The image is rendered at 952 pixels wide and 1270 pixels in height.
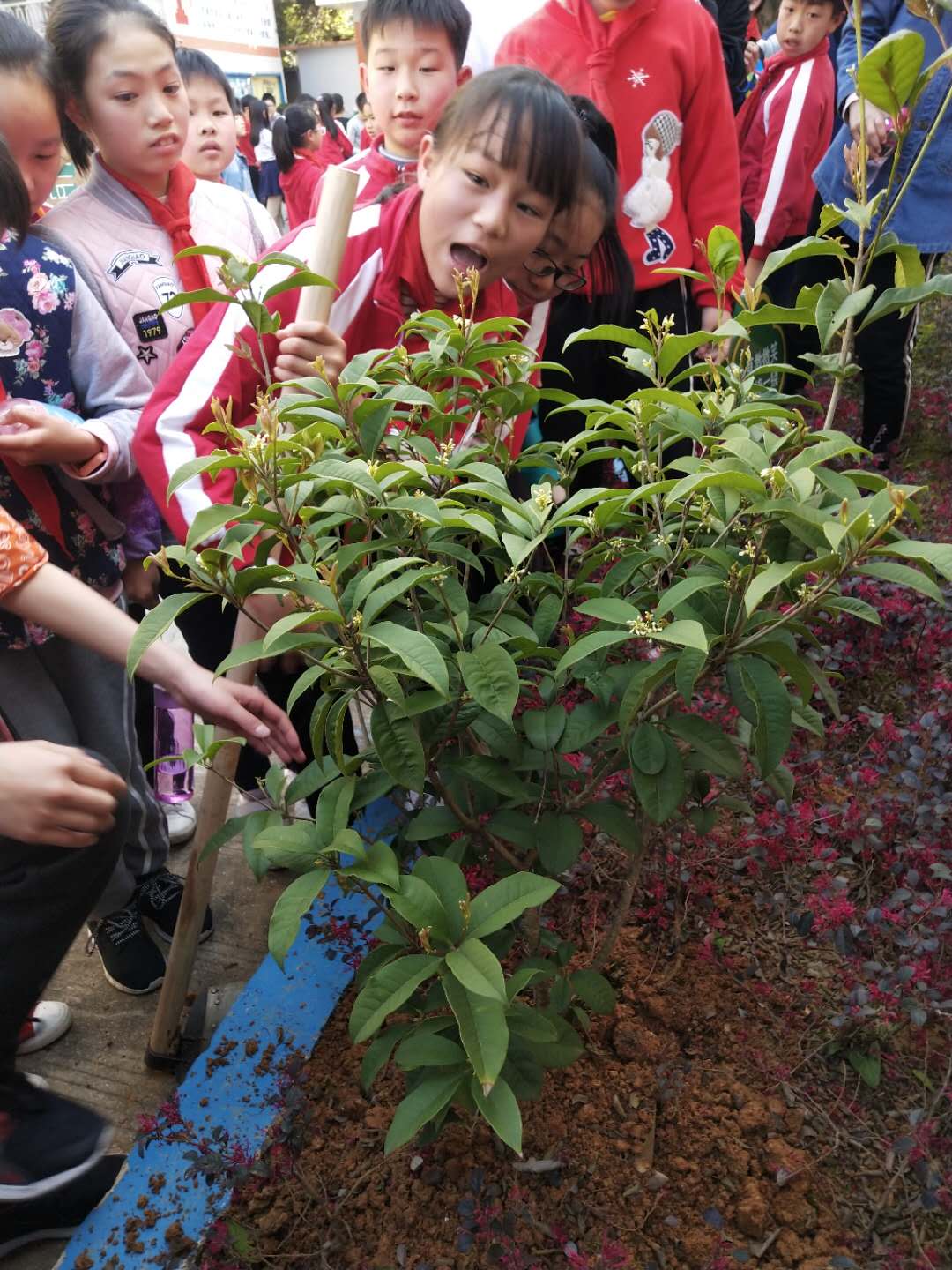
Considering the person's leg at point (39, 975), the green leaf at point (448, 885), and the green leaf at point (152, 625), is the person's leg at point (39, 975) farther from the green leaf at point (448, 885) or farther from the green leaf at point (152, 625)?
the green leaf at point (448, 885)

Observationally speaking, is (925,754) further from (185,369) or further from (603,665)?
(185,369)

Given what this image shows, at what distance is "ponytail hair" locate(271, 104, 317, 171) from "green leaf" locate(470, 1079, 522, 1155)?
650 centimetres

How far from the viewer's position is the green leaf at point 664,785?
1.19m

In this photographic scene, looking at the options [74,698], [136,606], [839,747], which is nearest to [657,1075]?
[839,747]

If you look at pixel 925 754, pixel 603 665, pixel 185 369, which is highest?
pixel 185 369

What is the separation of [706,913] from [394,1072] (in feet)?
2.25

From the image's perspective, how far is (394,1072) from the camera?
167 centimetres

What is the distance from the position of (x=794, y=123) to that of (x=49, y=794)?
4049mm

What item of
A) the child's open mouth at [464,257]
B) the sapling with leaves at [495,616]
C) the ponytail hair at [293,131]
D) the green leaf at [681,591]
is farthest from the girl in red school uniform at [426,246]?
the ponytail hair at [293,131]

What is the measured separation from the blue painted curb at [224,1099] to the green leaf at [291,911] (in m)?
0.23

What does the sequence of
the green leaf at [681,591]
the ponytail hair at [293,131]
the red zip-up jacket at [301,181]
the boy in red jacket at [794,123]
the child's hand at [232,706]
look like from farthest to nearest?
the ponytail hair at [293,131] < the red zip-up jacket at [301,181] < the boy in red jacket at [794,123] < the child's hand at [232,706] < the green leaf at [681,591]

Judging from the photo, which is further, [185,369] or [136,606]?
[136,606]

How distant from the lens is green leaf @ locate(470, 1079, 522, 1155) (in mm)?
1003

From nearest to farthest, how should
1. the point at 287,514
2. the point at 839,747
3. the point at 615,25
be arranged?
the point at 287,514 → the point at 839,747 → the point at 615,25
